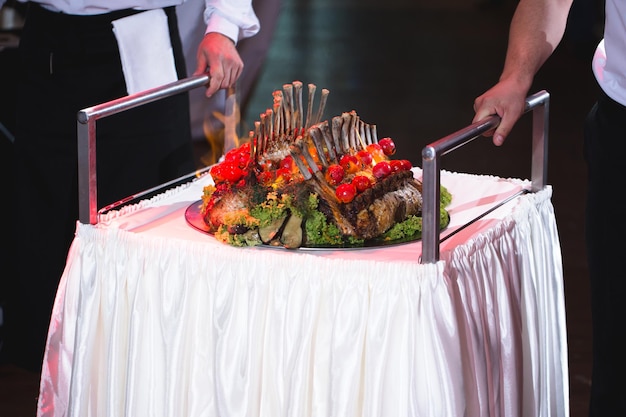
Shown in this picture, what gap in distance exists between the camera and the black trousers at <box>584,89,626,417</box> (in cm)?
221

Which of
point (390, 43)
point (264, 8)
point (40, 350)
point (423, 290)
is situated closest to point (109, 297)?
point (423, 290)

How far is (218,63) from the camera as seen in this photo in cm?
261

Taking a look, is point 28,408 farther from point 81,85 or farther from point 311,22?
point 311,22

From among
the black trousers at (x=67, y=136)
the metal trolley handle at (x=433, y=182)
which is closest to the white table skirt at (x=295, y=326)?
the metal trolley handle at (x=433, y=182)

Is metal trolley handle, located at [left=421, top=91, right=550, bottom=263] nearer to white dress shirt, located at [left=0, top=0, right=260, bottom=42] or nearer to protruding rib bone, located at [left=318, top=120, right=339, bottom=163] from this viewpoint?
protruding rib bone, located at [left=318, top=120, right=339, bottom=163]

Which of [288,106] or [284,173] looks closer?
[284,173]

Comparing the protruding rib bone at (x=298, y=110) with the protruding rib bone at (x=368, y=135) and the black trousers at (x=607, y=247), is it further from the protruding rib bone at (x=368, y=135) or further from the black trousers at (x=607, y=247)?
the black trousers at (x=607, y=247)

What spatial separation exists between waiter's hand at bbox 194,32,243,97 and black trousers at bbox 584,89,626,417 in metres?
0.93

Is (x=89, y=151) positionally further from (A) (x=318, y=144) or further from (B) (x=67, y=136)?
(B) (x=67, y=136)

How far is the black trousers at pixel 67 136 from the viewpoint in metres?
2.78

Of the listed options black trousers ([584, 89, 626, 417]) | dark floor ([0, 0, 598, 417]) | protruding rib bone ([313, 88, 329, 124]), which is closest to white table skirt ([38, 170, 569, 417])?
black trousers ([584, 89, 626, 417])

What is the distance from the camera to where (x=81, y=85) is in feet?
9.18

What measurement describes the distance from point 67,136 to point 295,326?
128 centimetres

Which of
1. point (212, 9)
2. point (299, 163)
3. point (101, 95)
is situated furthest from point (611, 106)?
point (101, 95)
